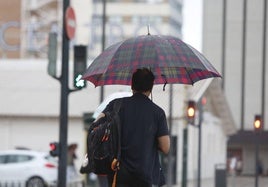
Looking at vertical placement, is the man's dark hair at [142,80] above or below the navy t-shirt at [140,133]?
above

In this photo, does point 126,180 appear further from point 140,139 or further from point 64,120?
point 64,120

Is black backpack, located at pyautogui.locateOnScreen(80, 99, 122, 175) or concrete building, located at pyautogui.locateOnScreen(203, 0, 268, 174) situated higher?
concrete building, located at pyautogui.locateOnScreen(203, 0, 268, 174)

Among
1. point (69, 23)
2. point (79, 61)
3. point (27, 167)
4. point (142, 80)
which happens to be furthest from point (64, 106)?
point (27, 167)

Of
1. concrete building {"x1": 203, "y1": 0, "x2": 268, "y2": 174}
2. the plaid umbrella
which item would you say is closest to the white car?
the plaid umbrella

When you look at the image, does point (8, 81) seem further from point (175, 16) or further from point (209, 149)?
point (175, 16)

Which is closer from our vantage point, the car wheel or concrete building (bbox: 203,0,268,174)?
the car wheel

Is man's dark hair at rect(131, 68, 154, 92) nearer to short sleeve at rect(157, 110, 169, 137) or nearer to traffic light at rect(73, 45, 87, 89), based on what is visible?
short sleeve at rect(157, 110, 169, 137)

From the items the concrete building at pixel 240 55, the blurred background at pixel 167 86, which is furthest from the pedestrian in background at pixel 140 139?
the concrete building at pixel 240 55

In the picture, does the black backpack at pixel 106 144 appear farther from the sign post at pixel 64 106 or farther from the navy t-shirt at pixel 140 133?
the sign post at pixel 64 106

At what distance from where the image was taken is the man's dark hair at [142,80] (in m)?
6.63

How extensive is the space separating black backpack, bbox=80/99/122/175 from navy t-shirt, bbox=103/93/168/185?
0.19ft

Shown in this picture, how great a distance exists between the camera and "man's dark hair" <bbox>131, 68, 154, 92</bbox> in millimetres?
6633

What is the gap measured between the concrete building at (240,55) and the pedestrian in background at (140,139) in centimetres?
6749

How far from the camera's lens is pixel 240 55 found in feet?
245
